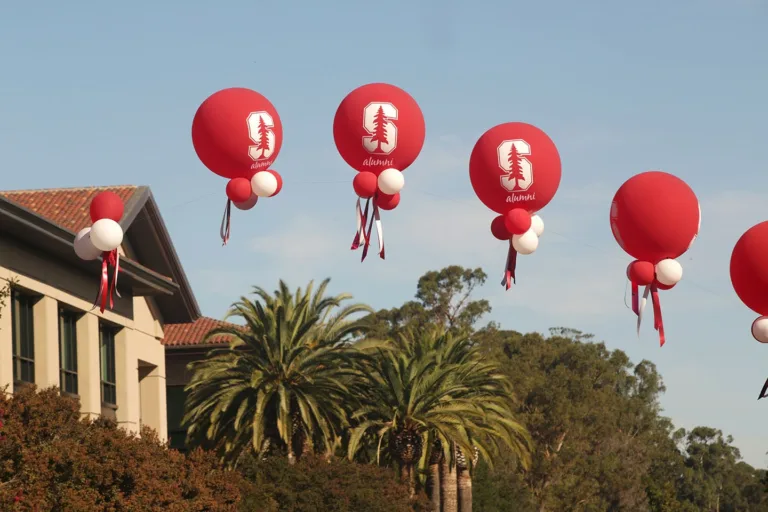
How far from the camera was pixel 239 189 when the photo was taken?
15.1 m

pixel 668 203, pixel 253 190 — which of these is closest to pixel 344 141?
pixel 253 190

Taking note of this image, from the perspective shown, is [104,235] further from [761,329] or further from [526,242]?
[761,329]

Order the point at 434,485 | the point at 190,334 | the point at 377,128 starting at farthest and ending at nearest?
the point at 190,334
the point at 434,485
the point at 377,128

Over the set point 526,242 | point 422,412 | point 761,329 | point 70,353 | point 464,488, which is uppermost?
point 70,353

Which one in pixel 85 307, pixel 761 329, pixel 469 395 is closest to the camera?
pixel 761 329

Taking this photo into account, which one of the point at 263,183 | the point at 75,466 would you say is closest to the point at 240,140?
the point at 263,183

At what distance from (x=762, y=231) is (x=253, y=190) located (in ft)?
21.8

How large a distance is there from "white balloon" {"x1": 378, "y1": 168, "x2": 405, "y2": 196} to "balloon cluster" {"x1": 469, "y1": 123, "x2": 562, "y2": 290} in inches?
36.0

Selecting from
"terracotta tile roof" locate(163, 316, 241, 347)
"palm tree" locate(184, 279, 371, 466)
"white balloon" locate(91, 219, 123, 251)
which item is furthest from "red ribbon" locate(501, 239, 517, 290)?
"terracotta tile roof" locate(163, 316, 241, 347)

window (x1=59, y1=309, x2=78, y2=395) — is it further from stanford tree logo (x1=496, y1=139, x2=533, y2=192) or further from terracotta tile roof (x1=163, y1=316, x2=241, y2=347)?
stanford tree logo (x1=496, y1=139, x2=533, y2=192)

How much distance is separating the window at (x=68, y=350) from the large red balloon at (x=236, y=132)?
50.9 feet

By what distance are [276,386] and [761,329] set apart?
21907 millimetres

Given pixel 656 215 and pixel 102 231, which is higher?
pixel 102 231

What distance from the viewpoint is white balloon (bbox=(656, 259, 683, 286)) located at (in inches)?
595
